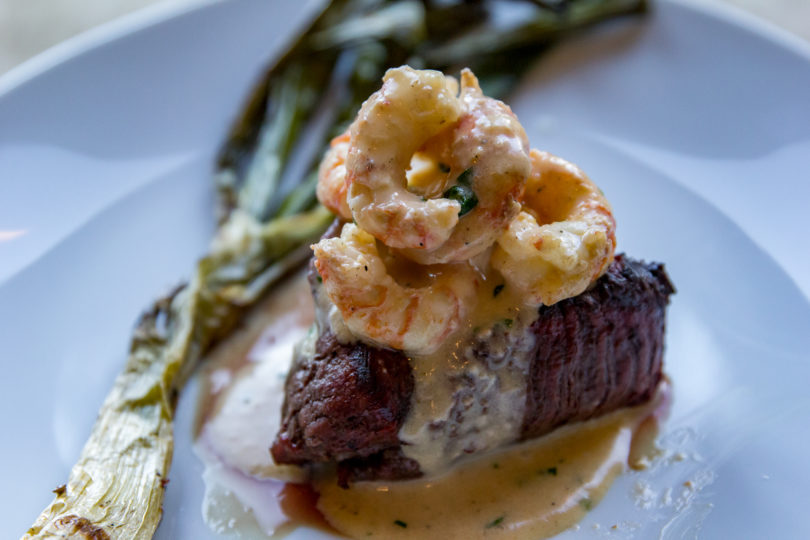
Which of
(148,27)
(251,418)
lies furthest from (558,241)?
(148,27)

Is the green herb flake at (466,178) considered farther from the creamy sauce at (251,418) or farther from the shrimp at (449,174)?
the creamy sauce at (251,418)

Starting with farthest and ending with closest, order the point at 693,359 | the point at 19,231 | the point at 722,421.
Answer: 1. the point at 19,231
2. the point at 693,359
3. the point at 722,421

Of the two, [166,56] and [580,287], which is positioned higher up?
[166,56]

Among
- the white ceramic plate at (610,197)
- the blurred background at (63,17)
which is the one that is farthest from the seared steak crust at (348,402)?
the blurred background at (63,17)

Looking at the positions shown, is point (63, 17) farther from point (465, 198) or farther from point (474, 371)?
point (474, 371)

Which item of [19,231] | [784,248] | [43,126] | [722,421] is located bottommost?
[722,421]

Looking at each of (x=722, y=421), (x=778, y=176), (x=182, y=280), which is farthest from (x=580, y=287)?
(x=182, y=280)

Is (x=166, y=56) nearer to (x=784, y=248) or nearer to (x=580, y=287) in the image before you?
(x=580, y=287)
